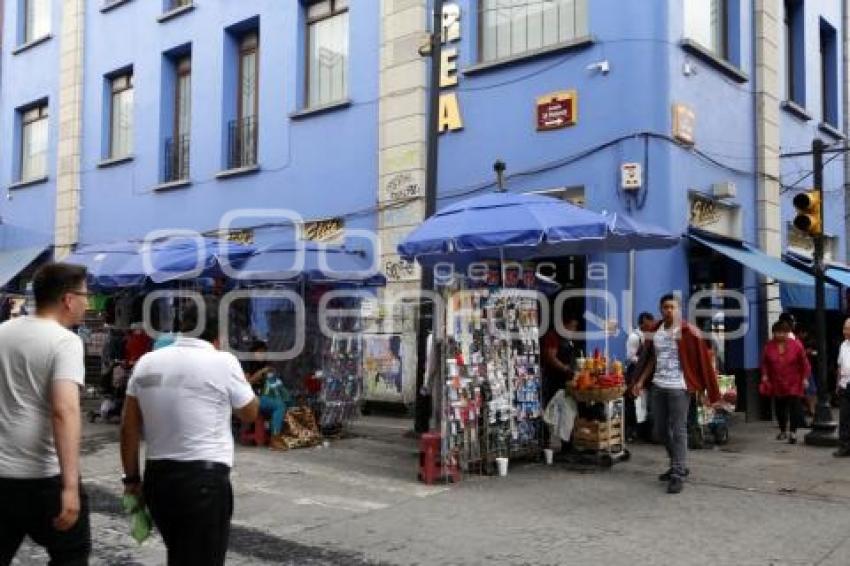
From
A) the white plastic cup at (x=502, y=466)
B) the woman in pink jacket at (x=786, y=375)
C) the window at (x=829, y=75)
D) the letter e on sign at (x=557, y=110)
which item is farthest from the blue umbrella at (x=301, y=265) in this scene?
the window at (x=829, y=75)

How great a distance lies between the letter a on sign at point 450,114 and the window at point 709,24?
333 cm

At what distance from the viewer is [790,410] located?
35.6 feet

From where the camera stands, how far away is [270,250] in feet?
34.9

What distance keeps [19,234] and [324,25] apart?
11.0m

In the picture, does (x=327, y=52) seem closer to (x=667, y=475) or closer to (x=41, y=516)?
(x=667, y=475)

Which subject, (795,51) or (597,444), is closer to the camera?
(597,444)

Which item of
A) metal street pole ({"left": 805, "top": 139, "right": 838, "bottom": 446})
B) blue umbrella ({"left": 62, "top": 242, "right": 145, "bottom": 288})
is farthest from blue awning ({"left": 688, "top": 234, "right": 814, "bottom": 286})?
blue umbrella ({"left": 62, "top": 242, "right": 145, "bottom": 288})

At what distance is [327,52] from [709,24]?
20.5 feet

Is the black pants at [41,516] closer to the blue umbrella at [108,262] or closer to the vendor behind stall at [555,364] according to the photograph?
the vendor behind stall at [555,364]

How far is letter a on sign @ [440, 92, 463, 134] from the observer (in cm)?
1279

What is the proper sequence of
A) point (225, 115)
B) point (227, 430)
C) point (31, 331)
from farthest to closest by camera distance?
point (225, 115), point (227, 430), point (31, 331)

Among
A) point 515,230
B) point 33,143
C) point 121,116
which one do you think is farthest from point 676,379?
point 33,143

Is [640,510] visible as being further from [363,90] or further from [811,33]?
[811,33]

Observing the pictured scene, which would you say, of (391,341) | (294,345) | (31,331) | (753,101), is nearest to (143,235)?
(391,341)
